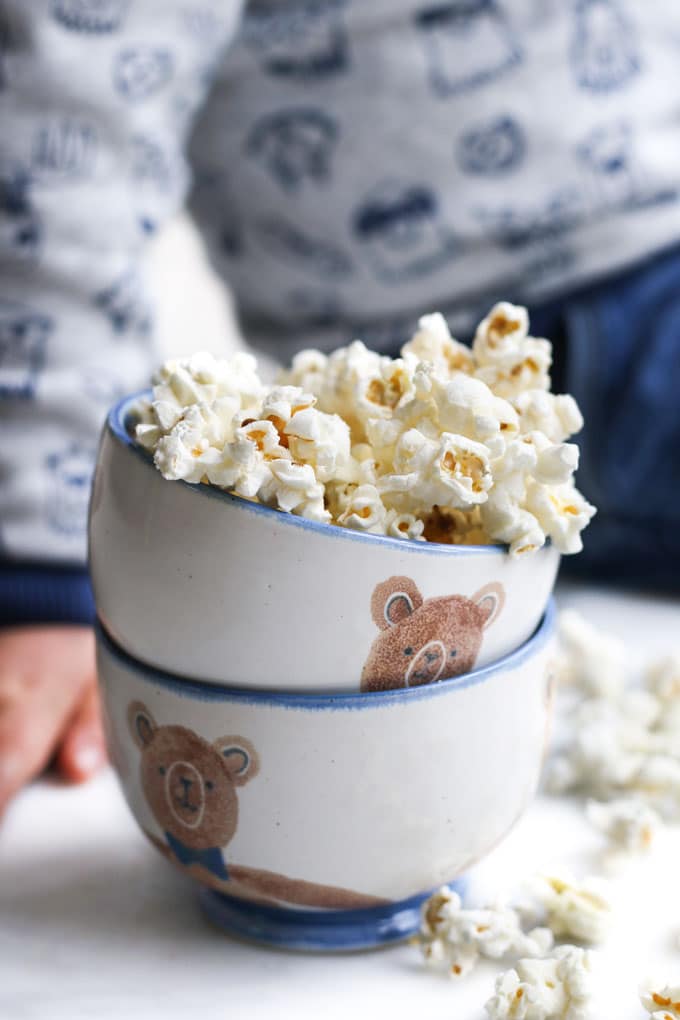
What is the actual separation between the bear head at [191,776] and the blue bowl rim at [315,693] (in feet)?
0.05

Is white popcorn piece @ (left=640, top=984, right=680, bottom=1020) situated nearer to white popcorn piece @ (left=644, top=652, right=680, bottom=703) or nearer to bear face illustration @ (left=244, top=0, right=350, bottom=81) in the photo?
white popcorn piece @ (left=644, top=652, right=680, bottom=703)

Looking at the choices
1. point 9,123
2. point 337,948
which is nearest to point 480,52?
point 9,123

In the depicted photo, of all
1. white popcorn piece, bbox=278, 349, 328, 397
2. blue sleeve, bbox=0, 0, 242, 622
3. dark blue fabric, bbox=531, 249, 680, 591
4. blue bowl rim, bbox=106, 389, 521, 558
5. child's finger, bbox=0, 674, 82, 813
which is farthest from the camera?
dark blue fabric, bbox=531, 249, 680, 591

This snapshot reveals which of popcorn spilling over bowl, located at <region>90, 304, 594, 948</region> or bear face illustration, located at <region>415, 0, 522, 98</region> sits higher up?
bear face illustration, located at <region>415, 0, 522, 98</region>

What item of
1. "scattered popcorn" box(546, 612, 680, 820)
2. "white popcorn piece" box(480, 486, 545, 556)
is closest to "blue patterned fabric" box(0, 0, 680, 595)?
"scattered popcorn" box(546, 612, 680, 820)

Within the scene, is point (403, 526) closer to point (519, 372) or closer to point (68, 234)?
point (519, 372)

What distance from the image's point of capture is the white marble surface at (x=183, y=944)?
0.44 metres

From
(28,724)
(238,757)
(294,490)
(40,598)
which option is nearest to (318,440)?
(294,490)

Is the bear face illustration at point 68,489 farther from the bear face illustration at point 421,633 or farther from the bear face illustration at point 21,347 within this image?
the bear face illustration at point 421,633

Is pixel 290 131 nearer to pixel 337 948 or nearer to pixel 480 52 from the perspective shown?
pixel 480 52

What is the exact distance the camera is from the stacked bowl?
0.41 metres

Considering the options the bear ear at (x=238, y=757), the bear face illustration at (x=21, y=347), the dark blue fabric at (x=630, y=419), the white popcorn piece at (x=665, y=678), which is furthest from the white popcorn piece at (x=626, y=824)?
the bear face illustration at (x=21, y=347)

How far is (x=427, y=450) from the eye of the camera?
42 centimetres

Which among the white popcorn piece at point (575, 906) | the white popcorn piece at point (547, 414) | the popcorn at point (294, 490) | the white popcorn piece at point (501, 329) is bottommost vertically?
the white popcorn piece at point (575, 906)
